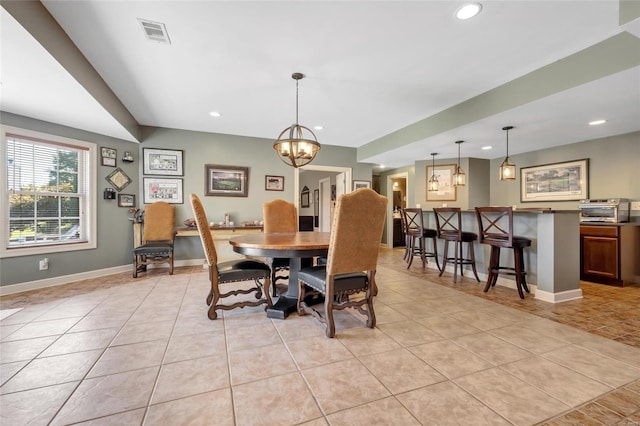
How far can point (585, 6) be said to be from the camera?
1953 mm

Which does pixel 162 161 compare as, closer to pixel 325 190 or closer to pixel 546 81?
pixel 325 190

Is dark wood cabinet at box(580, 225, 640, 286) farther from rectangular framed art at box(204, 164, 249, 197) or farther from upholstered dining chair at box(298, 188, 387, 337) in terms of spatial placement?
rectangular framed art at box(204, 164, 249, 197)

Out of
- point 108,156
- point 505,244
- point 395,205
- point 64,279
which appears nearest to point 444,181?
point 395,205

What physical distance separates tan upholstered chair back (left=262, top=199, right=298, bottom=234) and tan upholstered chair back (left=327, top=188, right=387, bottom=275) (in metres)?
1.83

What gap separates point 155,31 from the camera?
2277 mm

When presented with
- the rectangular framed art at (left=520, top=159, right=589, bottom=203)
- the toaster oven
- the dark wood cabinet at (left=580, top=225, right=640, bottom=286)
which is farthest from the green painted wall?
the dark wood cabinet at (left=580, top=225, right=640, bottom=286)

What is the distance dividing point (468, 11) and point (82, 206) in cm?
539

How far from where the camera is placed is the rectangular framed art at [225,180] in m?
5.18

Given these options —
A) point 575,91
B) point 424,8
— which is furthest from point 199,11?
point 575,91

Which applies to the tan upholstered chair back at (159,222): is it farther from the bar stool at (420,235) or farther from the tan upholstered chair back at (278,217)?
the bar stool at (420,235)

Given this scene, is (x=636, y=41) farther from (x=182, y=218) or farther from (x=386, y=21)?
(x=182, y=218)

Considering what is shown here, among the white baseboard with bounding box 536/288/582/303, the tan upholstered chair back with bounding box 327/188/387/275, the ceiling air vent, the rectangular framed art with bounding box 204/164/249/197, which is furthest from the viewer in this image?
the rectangular framed art with bounding box 204/164/249/197

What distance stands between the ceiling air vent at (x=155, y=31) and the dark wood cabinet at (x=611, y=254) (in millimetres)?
5846

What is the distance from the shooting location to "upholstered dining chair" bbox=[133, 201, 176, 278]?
441cm
